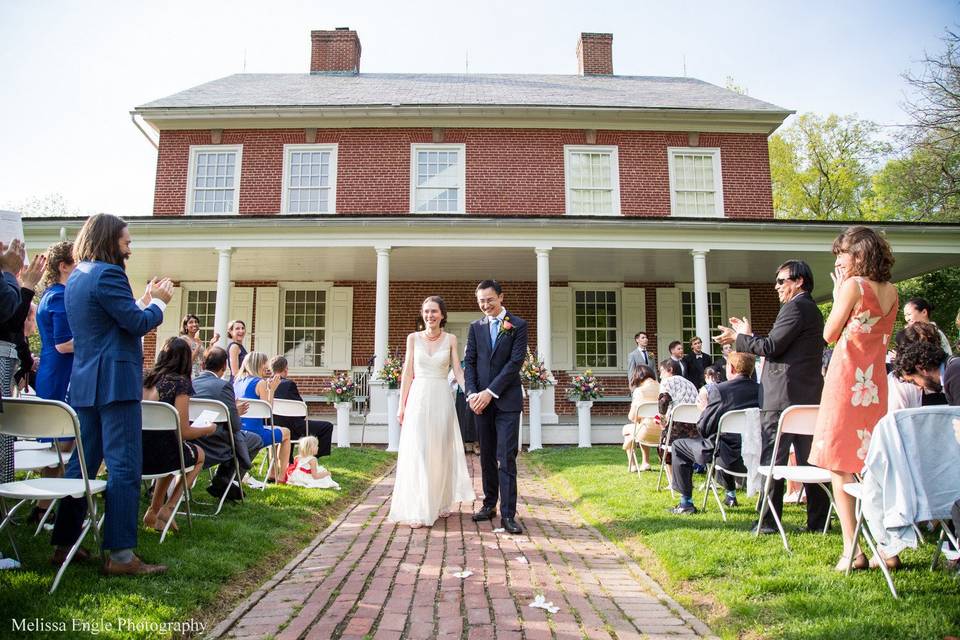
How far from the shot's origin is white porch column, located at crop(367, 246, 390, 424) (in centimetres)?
1160

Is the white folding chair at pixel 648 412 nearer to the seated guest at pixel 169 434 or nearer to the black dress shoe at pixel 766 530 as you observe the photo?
the black dress shoe at pixel 766 530

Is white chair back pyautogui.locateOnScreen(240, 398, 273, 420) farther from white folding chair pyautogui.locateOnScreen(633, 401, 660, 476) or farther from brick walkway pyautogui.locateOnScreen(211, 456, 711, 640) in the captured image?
white folding chair pyautogui.locateOnScreen(633, 401, 660, 476)

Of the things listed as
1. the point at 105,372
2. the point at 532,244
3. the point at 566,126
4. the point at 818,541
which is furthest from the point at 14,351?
the point at 566,126

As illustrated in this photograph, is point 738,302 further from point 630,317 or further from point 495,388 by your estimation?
point 495,388

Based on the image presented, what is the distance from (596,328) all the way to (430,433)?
11.4 m

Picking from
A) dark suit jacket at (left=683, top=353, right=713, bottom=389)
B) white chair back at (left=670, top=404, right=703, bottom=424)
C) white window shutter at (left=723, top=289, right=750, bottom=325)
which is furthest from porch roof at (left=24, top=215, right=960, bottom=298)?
white chair back at (left=670, top=404, right=703, bottom=424)

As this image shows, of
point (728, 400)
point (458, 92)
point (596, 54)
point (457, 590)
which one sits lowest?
point (457, 590)

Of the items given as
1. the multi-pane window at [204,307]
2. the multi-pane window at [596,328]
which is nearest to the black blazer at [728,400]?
the multi-pane window at [596,328]

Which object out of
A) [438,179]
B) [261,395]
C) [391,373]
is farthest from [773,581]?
[438,179]

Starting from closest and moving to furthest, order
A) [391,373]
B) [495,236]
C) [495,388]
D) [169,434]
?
[169,434]
[495,388]
[391,373]
[495,236]

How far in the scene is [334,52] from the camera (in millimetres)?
19406

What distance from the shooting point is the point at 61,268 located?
442cm

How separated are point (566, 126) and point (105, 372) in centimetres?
1438

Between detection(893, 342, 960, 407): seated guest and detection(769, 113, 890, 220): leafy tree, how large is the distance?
3318 cm
